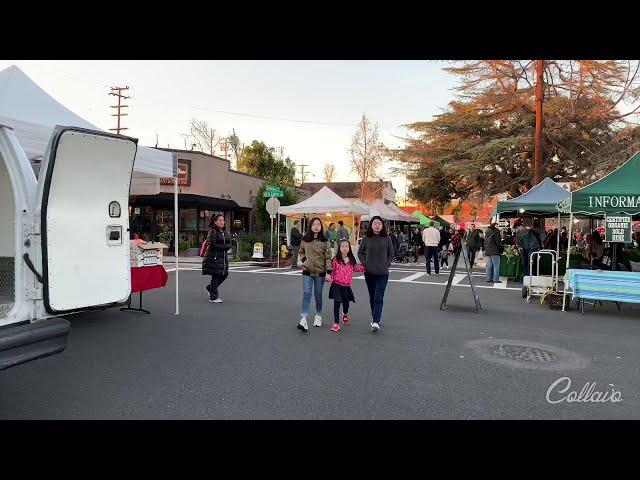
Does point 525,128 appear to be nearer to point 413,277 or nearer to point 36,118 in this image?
point 413,277

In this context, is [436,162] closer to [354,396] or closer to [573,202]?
[573,202]

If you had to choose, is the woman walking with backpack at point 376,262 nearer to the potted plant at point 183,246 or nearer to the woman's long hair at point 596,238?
the woman's long hair at point 596,238

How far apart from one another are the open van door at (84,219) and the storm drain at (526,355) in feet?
14.4

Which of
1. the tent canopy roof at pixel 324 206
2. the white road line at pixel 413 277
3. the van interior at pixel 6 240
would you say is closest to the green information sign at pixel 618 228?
the white road line at pixel 413 277

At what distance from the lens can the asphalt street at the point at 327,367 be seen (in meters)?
3.99

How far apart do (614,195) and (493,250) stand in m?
5.50

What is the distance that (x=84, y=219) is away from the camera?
179 inches

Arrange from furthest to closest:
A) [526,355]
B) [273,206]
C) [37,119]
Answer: [273,206] → [37,119] → [526,355]

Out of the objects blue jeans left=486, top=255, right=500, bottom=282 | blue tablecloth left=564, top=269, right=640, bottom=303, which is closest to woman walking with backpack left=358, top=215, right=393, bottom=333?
blue tablecloth left=564, top=269, right=640, bottom=303

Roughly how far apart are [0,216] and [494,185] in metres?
21.4

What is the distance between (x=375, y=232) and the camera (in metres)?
7.05

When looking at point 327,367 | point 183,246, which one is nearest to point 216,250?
point 327,367

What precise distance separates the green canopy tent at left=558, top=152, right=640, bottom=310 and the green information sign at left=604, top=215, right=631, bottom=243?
16 centimetres
